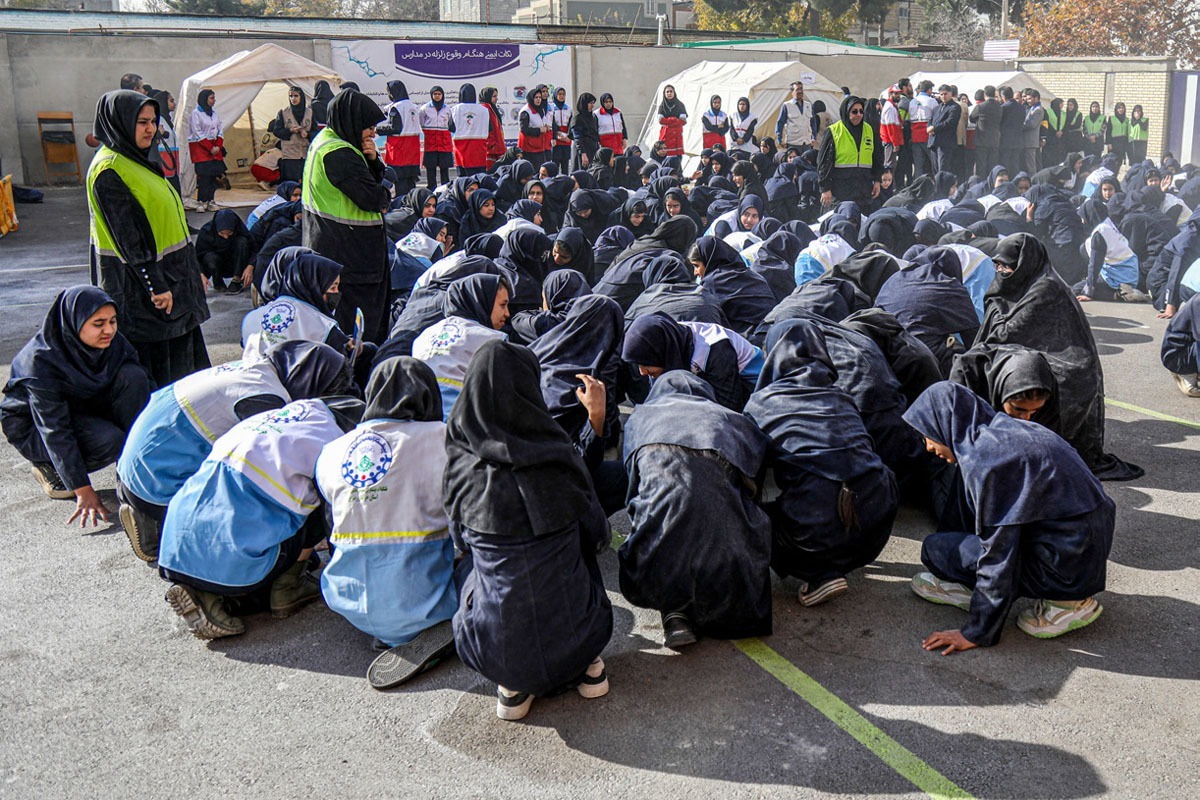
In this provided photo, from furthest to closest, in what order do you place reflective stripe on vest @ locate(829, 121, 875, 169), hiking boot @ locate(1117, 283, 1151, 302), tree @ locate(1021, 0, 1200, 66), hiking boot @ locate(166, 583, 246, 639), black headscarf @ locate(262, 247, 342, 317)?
tree @ locate(1021, 0, 1200, 66) → reflective stripe on vest @ locate(829, 121, 875, 169) → hiking boot @ locate(1117, 283, 1151, 302) → black headscarf @ locate(262, 247, 342, 317) → hiking boot @ locate(166, 583, 246, 639)

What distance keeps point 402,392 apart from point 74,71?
52.7 feet

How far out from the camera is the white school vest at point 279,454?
3.60 meters

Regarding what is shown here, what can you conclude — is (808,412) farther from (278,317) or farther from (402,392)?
(278,317)

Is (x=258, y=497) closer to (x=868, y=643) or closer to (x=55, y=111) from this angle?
(x=868, y=643)

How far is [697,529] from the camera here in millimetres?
3529

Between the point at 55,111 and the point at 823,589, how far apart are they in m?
16.6

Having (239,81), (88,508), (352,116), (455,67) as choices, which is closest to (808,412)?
(88,508)

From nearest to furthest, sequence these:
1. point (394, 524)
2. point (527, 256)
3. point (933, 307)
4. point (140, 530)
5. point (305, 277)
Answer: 1. point (394, 524)
2. point (140, 530)
3. point (305, 277)
4. point (933, 307)
5. point (527, 256)

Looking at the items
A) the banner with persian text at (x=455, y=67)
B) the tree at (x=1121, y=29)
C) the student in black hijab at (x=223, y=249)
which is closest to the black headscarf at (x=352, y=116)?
the student in black hijab at (x=223, y=249)

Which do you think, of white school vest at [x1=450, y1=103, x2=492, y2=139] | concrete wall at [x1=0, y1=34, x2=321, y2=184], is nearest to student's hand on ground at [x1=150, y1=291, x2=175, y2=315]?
white school vest at [x1=450, y1=103, x2=492, y2=139]

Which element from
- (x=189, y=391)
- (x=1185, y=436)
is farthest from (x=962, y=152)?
(x=189, y=391)

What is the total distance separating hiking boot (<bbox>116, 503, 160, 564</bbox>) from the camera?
4.15 m

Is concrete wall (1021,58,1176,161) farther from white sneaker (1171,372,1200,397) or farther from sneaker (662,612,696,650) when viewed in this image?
sneaker (662,612,696,650)

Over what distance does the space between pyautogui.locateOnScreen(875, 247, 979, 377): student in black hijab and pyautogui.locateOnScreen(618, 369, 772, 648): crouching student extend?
243 cm
